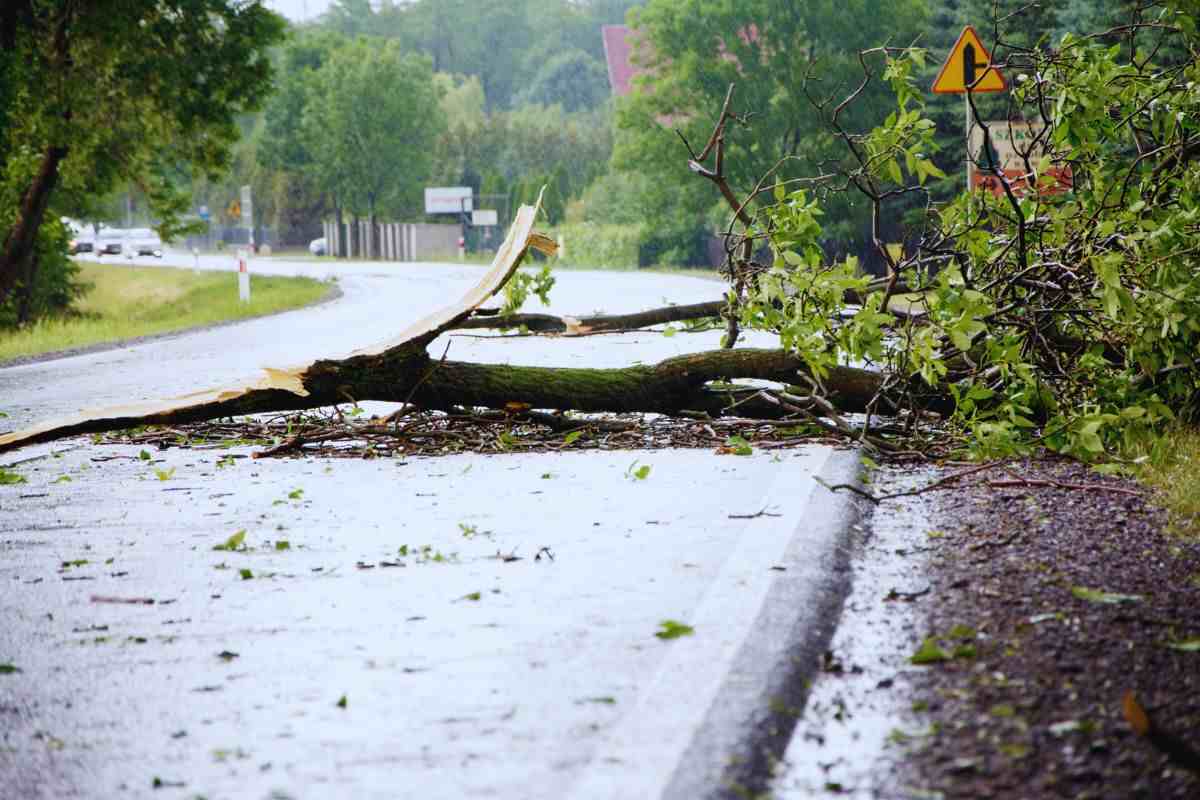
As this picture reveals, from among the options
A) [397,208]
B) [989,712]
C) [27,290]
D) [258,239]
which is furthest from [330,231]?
[989,712]

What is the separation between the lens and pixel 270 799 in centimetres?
352

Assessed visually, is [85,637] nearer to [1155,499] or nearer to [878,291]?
[1155,499]

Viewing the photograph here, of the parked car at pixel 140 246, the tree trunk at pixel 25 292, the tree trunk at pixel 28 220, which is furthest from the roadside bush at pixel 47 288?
the parked car at pixel 140 246

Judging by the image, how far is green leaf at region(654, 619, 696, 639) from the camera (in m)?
4.74

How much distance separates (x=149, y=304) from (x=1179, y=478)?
142 ft

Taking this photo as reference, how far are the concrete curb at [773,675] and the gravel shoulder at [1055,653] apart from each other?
0.31 m

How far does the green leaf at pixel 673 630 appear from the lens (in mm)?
4738

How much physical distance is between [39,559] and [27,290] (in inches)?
1220

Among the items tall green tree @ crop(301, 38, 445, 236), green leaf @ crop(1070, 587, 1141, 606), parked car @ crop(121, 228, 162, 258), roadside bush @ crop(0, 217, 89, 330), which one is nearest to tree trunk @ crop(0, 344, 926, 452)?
green leaf @ crop(1070, 587, 1141, 606)

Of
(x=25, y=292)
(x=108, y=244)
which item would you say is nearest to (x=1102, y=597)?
(x=25, y=292)

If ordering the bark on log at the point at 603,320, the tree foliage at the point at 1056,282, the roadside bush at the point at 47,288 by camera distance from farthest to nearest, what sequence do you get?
1. the roadside bush at the point at 47,288
2. the bark on log at the point at 603,320
3. the tree foliage at the point at 1056,282

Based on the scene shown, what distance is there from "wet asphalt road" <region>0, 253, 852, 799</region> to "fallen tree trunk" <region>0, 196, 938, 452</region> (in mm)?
391

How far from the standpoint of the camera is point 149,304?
46.8 meters

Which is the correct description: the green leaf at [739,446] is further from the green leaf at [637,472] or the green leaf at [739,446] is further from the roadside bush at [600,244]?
the roadside bush at [600,244]
